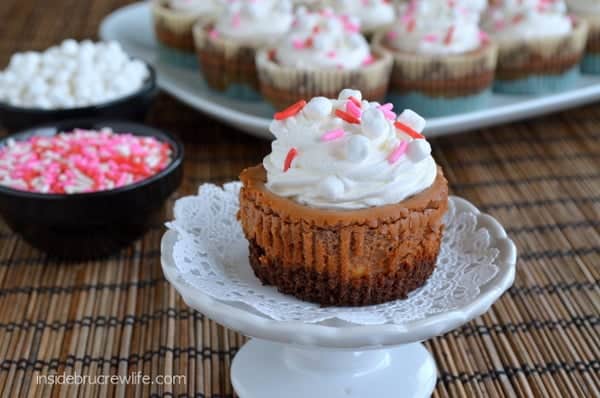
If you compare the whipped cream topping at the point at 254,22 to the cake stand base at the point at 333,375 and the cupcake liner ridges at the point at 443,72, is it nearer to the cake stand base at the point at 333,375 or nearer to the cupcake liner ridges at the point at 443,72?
the cupcake liner ridges at the point at 443,72

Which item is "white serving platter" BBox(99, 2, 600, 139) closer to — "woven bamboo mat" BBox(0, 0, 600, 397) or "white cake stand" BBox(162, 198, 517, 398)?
"woven bamboo mat" BBox(0, 0, 600, 397)

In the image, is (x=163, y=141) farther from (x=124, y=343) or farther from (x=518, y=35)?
(x=518, y=35)

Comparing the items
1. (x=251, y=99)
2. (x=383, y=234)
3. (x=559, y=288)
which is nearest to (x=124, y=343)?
(x=383, y=234)

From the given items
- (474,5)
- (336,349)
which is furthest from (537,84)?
(336,349)

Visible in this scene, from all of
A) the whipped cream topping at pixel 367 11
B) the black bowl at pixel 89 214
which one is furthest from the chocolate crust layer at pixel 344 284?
the whipped cream topping at pixel 367 11

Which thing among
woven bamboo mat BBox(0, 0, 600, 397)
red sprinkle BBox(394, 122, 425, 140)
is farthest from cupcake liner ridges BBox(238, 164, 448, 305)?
woven bamboo mat BBox(0, 0, 600, 397)

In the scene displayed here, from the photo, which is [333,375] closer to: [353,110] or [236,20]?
[353,110]
